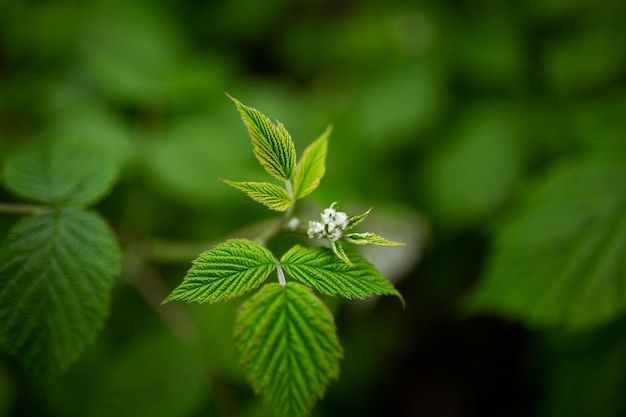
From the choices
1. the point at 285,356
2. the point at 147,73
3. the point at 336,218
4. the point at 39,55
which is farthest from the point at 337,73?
the point at 285,356

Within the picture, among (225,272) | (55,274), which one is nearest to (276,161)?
(225,272)

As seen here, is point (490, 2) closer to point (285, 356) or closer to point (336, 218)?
point (336, 218)

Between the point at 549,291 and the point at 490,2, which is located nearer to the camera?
the point at 549,291

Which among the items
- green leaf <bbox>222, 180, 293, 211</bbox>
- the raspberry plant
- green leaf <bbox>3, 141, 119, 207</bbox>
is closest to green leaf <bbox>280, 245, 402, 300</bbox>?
the raspberry plant

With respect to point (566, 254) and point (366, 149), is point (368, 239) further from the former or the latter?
point (366, 149)

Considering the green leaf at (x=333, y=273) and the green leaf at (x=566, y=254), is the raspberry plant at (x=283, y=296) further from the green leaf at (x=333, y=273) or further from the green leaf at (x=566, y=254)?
the green leaf at (x=566, y=254)

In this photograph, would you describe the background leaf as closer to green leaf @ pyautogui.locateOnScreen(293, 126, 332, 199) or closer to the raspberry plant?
the raspberry plant
